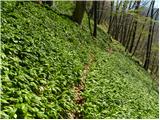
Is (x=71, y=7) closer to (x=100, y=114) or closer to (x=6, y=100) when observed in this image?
(x=100, y=114)

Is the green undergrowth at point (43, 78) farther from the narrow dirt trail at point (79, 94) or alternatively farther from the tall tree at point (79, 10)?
the tall tree at point (79, 10)

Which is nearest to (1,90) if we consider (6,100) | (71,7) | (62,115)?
(6,100)

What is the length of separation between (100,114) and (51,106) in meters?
1.86

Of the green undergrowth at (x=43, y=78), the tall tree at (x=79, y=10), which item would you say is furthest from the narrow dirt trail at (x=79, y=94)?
the tall tree at (x=79, y=10)

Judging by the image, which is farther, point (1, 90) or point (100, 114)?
point (100, 114)

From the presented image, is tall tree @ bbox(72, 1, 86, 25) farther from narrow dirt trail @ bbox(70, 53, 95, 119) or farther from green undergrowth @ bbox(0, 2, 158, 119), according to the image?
narrow dirt trail @ bbox(70, 53, 95, 119)

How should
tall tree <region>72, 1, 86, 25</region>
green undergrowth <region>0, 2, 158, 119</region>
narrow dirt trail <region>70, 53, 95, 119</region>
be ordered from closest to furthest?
green undergrowth <region>0, 2, 158, 119</region> < narrow dirt trail <region>70, 53, 95, 119</region> < tall tree <region>72, 1, 86, 25</region>

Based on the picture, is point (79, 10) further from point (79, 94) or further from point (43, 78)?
point (43, 78)

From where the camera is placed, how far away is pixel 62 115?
7852 mm

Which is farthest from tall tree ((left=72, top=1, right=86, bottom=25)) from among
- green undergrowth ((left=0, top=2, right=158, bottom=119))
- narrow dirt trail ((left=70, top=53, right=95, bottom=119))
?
narrow dirt trail ((left=70, top=53, right=95, bottom=119))

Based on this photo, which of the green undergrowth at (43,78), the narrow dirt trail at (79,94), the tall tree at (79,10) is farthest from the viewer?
the tall tree at (79,10)

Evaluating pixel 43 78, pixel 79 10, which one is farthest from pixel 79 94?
pixel 79 10

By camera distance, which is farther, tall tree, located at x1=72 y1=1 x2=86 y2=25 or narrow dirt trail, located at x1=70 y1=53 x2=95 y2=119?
tall tree, located at x1=72 y1=1 x2=86 y2=25

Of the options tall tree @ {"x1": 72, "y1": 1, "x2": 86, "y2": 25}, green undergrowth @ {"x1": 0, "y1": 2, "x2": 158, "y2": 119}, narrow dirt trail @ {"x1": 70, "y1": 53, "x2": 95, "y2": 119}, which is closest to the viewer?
green undergrowth @ {"x1": 0, "y1": 2, "x2": 158, "y2": 119}
